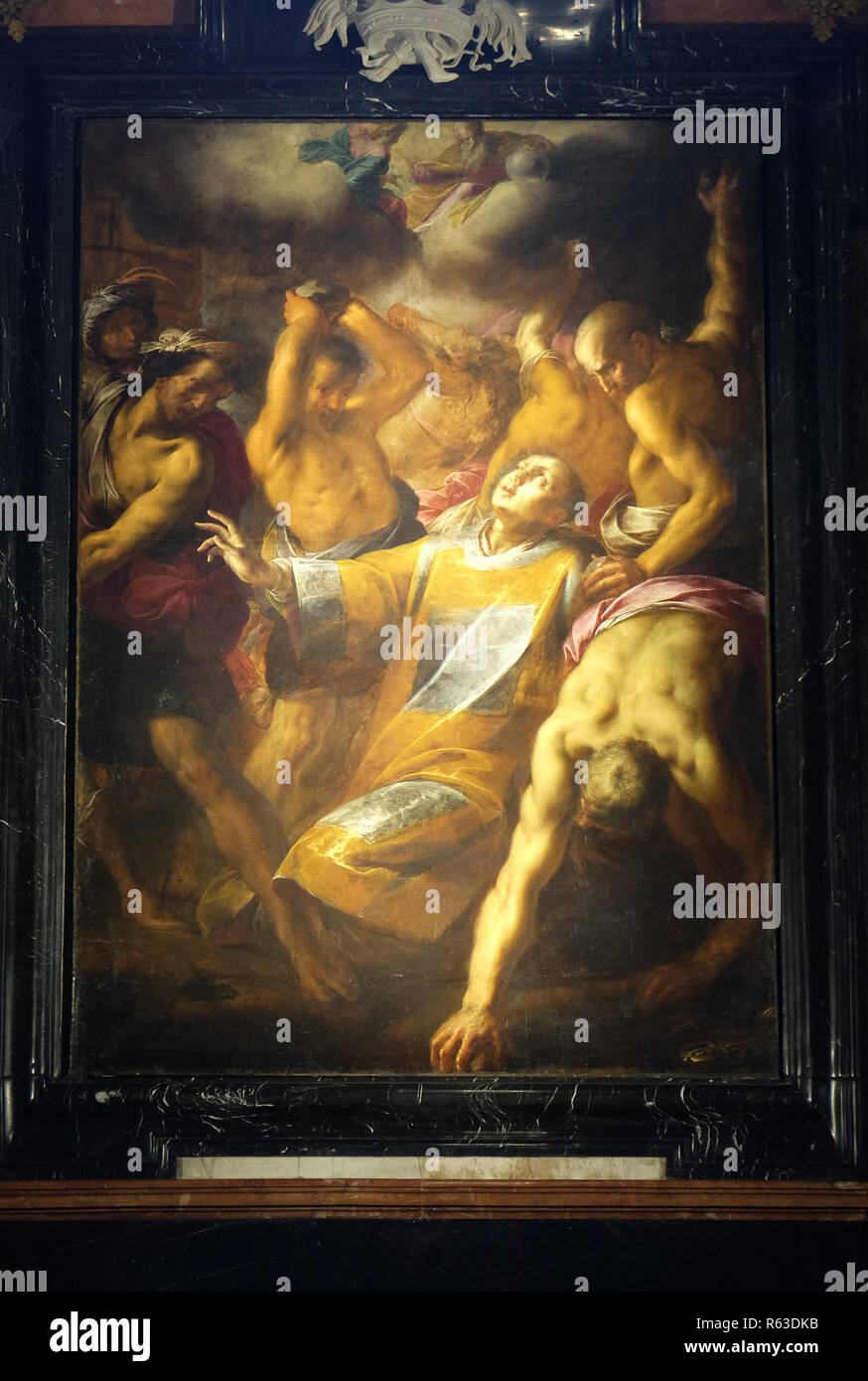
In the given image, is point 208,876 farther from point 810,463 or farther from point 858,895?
point 810,463

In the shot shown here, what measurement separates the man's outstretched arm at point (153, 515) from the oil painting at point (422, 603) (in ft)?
0.04

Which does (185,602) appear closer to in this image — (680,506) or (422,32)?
(680,506)

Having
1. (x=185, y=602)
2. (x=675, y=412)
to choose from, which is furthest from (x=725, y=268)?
(x=185, y=602)

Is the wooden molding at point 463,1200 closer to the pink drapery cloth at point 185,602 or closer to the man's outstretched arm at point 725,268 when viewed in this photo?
the pink drapery cloth at point 185,602

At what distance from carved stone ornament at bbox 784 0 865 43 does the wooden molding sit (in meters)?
4.69

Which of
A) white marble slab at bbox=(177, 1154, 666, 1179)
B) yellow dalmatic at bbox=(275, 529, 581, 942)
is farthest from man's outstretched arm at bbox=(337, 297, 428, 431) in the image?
white marble slab at bbox=(177, 1154, 666, 1179)

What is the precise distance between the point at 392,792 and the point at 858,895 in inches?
75.7

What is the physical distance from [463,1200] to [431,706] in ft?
6.33

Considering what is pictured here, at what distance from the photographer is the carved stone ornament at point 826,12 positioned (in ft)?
15.2

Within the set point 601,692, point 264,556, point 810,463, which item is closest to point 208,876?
point 264,556

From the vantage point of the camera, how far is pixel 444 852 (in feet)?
14.8

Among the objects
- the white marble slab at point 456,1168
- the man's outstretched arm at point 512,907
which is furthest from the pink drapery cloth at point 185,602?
the white marble slab at point 456,1168

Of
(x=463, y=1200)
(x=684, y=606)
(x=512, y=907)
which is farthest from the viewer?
(x=684, y=606)

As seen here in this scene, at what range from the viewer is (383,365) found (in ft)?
15.3
